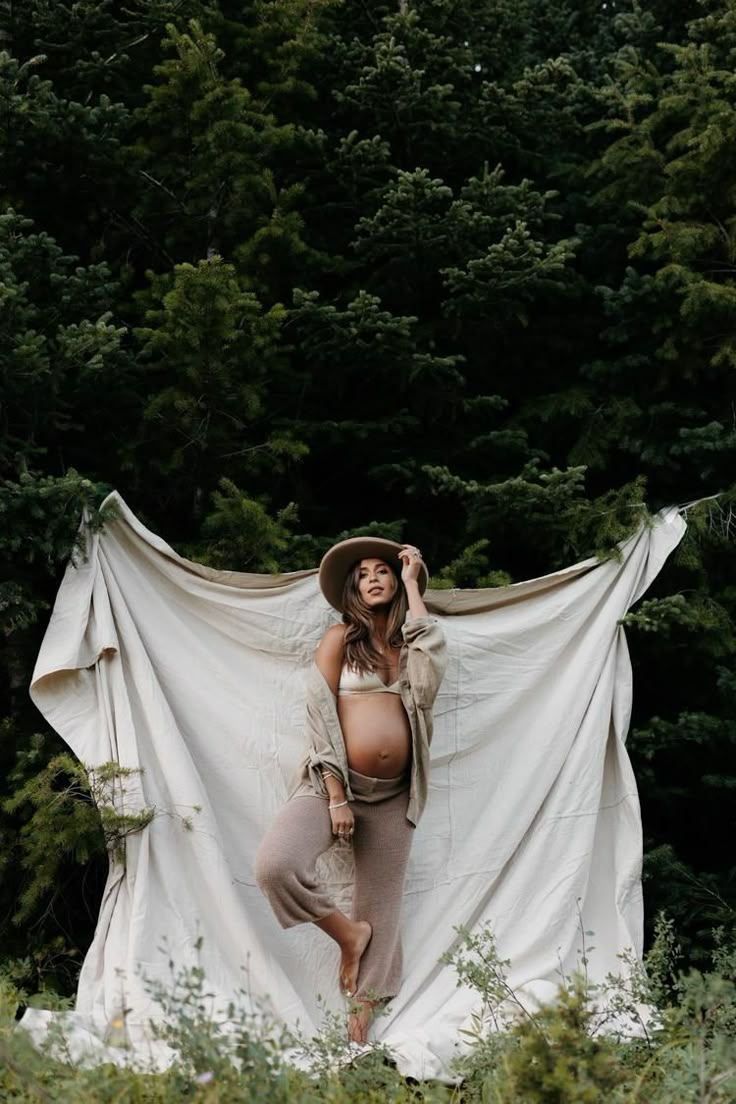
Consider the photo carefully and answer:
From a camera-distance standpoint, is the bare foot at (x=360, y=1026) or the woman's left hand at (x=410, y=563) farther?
the woman's left hand at (x=410, y=563)

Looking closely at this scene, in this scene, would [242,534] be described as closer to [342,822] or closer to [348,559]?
[348,559]

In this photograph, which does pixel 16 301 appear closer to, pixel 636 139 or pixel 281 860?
pixel 281 860

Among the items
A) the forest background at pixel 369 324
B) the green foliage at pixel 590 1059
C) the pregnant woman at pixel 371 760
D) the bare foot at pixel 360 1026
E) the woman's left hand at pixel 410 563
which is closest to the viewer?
the green foliage at pixel 590 1059

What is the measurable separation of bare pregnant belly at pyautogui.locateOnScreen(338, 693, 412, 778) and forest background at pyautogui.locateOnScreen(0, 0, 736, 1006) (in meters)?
1.01

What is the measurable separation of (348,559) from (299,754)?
843 millimetres

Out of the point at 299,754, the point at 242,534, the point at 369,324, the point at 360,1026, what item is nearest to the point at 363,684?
the point at 299,754

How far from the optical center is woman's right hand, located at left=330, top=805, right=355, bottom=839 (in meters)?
4.93

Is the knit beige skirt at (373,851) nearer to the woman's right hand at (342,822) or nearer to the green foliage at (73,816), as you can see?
the woman's right hand at (342,822)

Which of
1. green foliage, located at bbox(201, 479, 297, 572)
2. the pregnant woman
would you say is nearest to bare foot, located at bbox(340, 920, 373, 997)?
the pregnant woman

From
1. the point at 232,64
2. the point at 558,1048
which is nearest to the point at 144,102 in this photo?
the point at 232,64

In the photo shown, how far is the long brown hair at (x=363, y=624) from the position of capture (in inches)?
204

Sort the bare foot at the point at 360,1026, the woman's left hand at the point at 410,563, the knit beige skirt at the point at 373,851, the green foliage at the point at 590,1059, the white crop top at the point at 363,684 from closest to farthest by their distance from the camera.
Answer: the green foliage at the point at 590,1059
the bare foot at the point at 360,1026
the knit beige skirt at the point at 373,851
the white crop top at the point at 363,684
the woman's left hand at the point at 410,563

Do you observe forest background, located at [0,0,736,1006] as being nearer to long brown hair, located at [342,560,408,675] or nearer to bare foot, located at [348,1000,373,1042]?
long brown hair, located at [342,560,408,675]

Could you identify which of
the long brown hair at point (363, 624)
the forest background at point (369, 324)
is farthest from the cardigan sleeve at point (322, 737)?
the forest background at point (369, 324)
